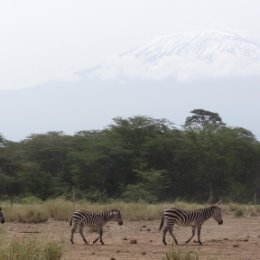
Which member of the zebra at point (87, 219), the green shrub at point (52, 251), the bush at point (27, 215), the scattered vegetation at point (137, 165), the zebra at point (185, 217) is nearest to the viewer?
the green shrub at point (52, 251)

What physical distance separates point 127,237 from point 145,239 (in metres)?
0.84

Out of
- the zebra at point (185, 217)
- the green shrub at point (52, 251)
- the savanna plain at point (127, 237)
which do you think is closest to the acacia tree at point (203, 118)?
the savanna plain at point (127, 237)

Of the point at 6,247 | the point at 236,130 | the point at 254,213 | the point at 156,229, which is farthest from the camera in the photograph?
the point at 236,130

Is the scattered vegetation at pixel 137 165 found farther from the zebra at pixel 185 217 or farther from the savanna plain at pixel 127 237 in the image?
the zebra at pixel 185 217

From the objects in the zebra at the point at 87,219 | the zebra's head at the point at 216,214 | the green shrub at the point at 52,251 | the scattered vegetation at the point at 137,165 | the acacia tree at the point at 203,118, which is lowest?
the green shrub at the point at 52,251

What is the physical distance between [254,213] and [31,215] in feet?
32.5

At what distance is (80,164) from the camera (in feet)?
129

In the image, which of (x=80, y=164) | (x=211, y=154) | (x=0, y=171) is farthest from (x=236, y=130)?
(x=0, y=171)

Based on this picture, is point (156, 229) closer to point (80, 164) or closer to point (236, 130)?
point (80, 164)

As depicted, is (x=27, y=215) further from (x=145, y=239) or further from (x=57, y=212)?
(x=145, y=239)

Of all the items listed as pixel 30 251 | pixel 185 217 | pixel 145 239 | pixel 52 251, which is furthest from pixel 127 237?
pixel 30 251

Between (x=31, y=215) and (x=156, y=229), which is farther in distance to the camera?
(x=31, y=215)

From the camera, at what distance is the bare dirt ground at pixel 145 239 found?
13.0m

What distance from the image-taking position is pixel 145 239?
16891mm
